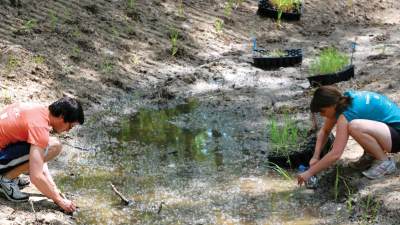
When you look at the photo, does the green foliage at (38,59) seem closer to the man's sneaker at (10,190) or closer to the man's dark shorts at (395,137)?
the man's sneaker at (10,190)

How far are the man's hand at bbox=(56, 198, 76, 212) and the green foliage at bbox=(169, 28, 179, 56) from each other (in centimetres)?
427

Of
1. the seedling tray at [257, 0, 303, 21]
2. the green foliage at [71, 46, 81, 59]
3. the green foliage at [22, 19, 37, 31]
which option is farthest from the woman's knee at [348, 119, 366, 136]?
the seedling tray at [257, 0, 303, 21]

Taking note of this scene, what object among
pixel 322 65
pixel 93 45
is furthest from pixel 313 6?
pixel 93 45

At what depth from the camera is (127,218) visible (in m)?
4.59

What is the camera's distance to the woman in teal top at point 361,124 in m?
4.55

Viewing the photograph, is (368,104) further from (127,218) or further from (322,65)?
(322,65)

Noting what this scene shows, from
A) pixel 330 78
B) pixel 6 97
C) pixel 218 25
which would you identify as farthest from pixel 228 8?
pixel 6 97

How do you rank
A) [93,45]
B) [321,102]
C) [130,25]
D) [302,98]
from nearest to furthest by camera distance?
1. [321,102]
2. [302,98]
3. [93,45]
4. [130,25]

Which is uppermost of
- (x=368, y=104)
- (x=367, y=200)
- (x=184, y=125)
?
(x=368, y=104)

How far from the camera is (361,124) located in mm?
4598

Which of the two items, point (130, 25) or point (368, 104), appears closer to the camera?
point (368, 104)

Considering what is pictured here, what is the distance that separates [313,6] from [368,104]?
6.62 m

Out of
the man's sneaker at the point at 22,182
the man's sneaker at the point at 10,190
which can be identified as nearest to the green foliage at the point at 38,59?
the man's sneaker at the point at 22,182

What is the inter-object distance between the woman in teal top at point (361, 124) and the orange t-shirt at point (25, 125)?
1.86 m
